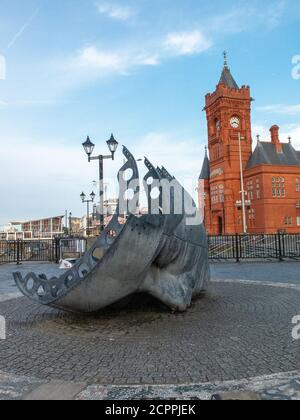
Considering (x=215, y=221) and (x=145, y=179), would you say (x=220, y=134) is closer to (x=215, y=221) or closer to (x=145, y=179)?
(x=215, y=221)

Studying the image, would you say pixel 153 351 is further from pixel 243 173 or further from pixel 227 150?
pixel 227 150

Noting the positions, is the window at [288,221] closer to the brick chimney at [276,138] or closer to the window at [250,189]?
the window at [250,189]

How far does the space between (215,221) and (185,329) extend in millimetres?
60216

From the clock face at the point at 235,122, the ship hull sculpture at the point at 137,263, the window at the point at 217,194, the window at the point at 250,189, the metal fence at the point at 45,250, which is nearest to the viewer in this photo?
the ship hull sculpture at the point at 137,263

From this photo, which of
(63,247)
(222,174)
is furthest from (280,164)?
(63,247)

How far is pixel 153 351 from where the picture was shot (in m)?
4.58

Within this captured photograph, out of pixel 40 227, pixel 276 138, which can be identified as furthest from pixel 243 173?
pixel 40 227

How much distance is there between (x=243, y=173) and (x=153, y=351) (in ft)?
195

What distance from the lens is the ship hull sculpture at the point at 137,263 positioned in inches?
215

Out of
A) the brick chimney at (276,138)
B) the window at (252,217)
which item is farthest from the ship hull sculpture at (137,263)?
the brick chimney at (276,138)

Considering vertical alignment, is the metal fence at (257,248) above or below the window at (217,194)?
below

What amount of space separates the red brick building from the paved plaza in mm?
51029

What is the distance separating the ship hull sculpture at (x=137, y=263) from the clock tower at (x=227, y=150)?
54.6 metres

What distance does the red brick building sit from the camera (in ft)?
184
